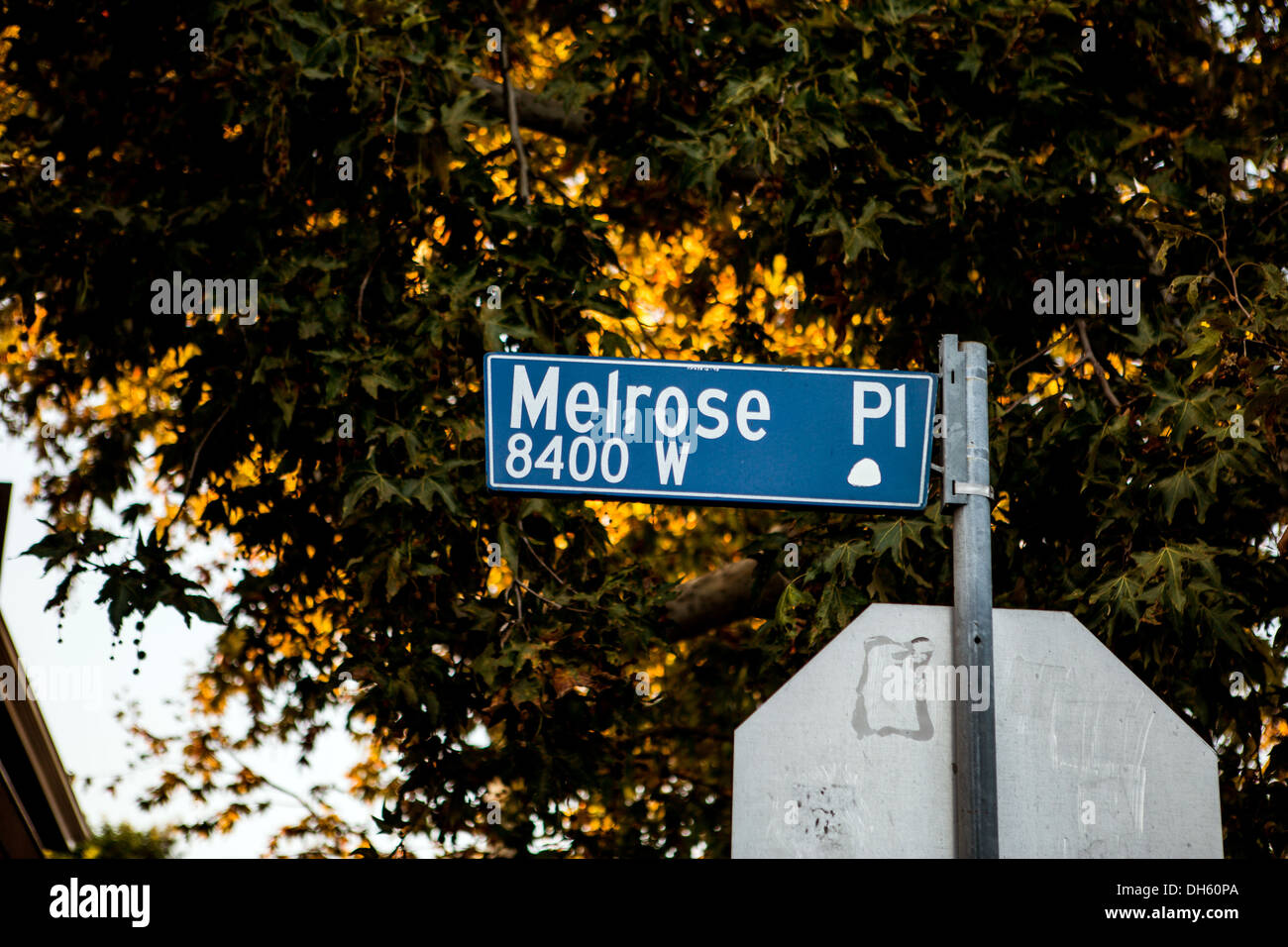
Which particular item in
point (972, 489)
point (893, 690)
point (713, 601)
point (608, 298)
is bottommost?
point (893, 690)

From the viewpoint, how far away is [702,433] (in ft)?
9.46

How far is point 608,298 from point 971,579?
13.2ft

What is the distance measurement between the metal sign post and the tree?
251cm

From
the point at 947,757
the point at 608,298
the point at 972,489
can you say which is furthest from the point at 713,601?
the point at 947,757

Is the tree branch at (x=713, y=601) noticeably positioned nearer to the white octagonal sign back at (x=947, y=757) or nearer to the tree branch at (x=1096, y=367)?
the tree branch at (x=1096, y=367)

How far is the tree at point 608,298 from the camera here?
5.46 metres

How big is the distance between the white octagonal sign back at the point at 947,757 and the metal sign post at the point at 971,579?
27mm

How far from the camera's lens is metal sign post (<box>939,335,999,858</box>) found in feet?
8.26

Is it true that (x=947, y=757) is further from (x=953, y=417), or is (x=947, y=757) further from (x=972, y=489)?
(x=953, y=417)

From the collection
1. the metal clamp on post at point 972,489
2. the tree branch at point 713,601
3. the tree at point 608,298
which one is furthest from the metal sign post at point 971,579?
the tree branch at point 713,601

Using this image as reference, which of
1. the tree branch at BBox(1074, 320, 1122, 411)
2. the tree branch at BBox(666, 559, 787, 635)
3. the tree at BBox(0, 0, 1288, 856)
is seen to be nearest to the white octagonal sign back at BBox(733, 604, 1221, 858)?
the tree at BBox(0, 0, 1288, 856)

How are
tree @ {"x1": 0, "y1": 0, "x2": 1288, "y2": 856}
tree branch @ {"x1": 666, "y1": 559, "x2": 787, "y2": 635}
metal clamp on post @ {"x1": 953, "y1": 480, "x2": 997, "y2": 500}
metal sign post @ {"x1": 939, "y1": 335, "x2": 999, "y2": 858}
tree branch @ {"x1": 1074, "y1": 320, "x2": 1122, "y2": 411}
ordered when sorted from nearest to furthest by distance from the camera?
metal sign post @ {"x1": 939, "y1": 335, "x2": 999, "y2": 858} → metal clamp on post @ {"x1": 953, "y1": 480, "x2": 997, "y2": 500} → tree @ {"x1": 0, "y1": 0, "x2": 1288, "y2": 856} → tree branch @ {"x1": 1074, "y1": 320, "x2": 1122, "y2": 411} → tree branch @ {"x1": 666, "y1": 559, "x2": 787, "y2": 635}

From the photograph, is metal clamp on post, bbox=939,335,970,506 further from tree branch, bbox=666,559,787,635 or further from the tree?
tree branch, bbox=666,559,787,635
